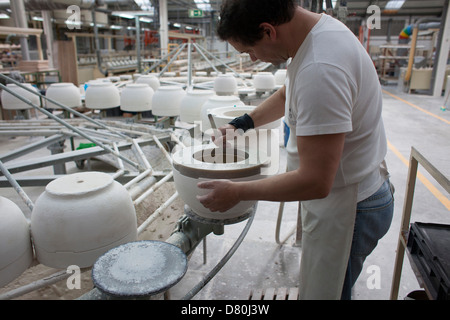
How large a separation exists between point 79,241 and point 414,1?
19122 millimetres

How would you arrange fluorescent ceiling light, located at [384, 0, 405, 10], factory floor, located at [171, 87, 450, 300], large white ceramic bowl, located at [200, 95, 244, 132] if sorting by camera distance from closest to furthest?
factory floor, located at [171, 87, 450, 300]
large white ceramic bowl, located at [200, 95, 244, 132]
fluorescent ceiling light, located at [384, 0, 405, 10]

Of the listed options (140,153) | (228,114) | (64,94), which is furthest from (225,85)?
(64,94)

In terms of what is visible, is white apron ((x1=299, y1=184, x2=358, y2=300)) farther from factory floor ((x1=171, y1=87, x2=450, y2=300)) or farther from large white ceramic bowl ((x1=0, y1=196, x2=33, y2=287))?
large white ceramic bowl ((x1=0, y1=196, x2=33, y2=287))

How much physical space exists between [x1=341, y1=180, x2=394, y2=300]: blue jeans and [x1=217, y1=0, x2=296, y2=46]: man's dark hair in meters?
0.74

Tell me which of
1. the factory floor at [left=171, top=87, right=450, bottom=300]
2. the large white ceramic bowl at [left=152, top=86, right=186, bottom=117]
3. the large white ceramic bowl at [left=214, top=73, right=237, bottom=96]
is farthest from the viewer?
the large white ceramic bowl at [left=214, top=73, right=237, bottom=96]

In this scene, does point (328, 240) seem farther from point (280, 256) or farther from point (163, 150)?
point (163, 150)

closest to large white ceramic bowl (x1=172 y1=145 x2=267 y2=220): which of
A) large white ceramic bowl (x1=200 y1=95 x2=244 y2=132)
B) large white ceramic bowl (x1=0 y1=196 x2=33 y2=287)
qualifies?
large white ceramic bowl (x1=0 y1=196 x2=33 y2=287)

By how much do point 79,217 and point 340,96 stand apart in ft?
3.52

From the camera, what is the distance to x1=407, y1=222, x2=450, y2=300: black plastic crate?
1.23m

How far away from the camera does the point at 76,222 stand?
1.30 m

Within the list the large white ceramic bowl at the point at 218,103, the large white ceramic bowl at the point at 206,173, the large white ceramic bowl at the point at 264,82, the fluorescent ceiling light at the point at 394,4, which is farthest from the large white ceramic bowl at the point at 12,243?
the fluorescent ceiling light at the point at 394,4

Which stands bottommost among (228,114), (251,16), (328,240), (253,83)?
(328,240)

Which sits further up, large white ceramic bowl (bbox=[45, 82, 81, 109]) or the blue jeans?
large white ceramic bowl (bbox=[45, 82, 81, 109])

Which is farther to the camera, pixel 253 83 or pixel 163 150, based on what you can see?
pixel 253 83
